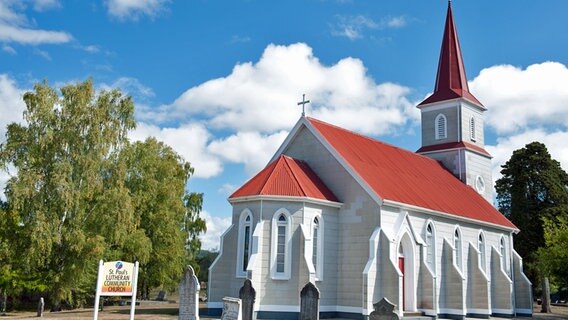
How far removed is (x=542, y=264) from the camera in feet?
127

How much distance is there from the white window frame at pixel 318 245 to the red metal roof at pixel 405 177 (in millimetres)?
3168

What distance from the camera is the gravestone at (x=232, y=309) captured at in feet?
58.4

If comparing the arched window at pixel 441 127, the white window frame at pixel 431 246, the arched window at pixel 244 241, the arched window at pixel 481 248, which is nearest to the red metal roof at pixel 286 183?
the arched window at pixel 244 241

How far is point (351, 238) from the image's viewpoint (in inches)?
1109

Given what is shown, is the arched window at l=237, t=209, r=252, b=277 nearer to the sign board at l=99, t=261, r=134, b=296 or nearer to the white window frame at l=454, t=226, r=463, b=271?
the sign board at l=99, t=261, r=134, b=296

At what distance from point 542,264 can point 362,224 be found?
18170mm

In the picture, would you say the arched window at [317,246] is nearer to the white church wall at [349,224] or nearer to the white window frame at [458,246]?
the white church wall at [349,224]

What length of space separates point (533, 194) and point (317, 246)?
28.5 metres

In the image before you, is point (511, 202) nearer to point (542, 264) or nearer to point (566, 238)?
point (542, 264)

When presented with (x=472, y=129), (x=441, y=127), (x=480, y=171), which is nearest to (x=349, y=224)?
(x=441, y=127)

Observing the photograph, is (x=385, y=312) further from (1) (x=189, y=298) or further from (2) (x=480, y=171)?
(2) (x=480, y=171)

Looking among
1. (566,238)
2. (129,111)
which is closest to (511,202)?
(566,238)

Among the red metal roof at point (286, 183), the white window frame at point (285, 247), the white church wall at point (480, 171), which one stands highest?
the white church wall at point (480, 171)

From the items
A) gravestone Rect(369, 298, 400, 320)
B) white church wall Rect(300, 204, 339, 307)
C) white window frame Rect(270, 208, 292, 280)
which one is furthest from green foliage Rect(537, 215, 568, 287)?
gravestone Rect(369, 298, 400, 320)
